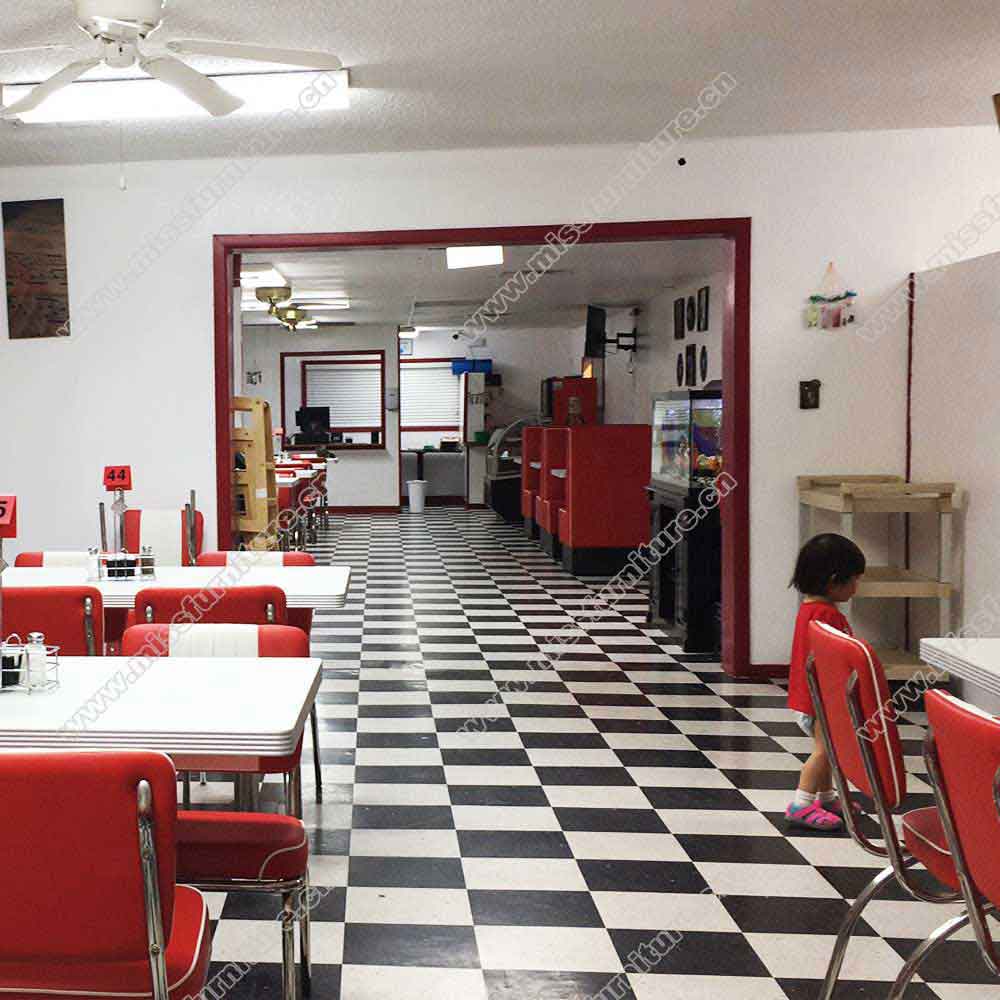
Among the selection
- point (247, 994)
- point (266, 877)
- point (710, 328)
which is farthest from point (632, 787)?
point (710, 328)

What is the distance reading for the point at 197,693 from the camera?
2344 mm

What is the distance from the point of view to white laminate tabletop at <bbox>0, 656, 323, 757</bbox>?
6.75 ft

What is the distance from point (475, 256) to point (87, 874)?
8.18m

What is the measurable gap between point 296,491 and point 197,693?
9.82m

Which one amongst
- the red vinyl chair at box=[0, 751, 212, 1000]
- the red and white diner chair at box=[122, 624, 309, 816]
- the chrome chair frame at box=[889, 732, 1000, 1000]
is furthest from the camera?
the red and white diner chair at box=[122, 624, 309, 816]

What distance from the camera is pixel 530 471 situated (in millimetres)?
12539

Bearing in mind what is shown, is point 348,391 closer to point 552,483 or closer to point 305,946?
point 552,483

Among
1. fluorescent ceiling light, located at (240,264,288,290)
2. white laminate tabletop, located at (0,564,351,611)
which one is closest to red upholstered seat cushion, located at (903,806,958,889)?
white laminate tabletop, located at (0,564,351,611)

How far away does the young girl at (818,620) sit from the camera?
3.45 meters

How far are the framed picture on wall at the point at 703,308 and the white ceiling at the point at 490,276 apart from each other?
169 mm

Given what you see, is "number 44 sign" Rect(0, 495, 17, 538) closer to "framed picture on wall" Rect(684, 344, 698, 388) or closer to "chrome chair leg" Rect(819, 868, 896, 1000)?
"chrome chair leg" Rect(819, 868, 896, 1000)

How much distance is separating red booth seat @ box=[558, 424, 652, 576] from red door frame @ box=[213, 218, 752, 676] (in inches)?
134

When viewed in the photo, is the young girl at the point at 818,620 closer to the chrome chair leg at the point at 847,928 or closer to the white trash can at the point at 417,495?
the chrome chair leg at the point at 847,928

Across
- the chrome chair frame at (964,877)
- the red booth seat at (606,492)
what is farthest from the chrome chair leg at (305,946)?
the red booth seat at (606,492)
